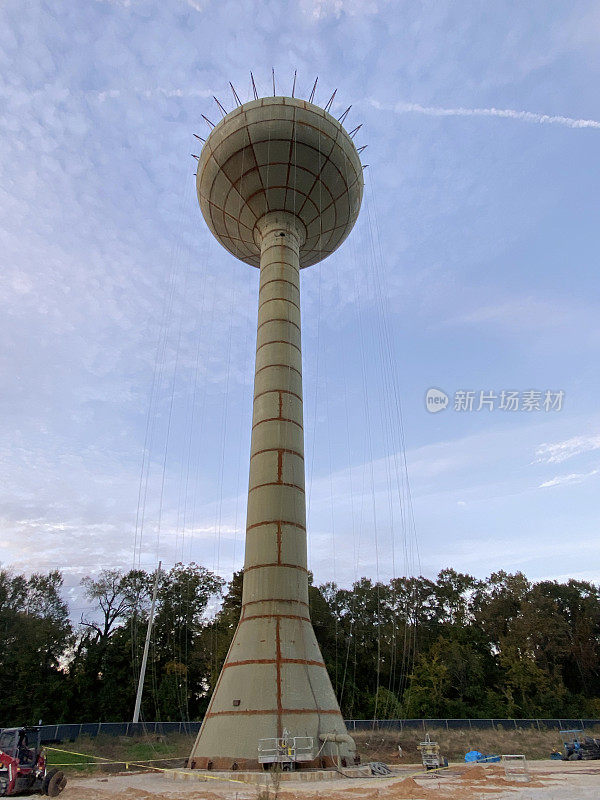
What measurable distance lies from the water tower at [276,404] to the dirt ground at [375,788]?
1.86 m

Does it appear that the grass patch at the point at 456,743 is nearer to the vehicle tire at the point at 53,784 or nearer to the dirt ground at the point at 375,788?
the dirt ground at the point at 375,788

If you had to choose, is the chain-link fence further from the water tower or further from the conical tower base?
the water tower

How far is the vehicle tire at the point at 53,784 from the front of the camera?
9.90m

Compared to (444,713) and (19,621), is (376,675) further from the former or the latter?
(19,621)

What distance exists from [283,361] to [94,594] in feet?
119

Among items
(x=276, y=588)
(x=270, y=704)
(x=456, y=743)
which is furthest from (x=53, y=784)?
(x=456, y=743)

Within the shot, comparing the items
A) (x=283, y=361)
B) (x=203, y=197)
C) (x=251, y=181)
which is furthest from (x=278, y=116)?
(x=283, y=361)

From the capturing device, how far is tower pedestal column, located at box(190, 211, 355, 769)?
13.5 meters

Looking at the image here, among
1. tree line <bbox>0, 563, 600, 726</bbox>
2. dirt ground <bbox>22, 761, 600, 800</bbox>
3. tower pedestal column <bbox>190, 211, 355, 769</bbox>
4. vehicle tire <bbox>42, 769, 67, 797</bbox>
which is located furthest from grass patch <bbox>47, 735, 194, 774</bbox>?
tree line <bbox>0, 563, 600, 726</bbox>

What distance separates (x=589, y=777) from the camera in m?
11.1

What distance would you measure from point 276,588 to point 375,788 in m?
6.63

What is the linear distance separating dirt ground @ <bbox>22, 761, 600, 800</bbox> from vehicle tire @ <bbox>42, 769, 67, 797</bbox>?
0.70 ft

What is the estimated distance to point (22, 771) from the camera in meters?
10.4

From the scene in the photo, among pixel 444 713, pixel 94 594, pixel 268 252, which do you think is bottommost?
pixel 444 713
